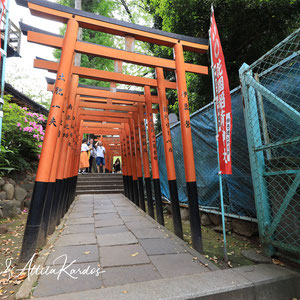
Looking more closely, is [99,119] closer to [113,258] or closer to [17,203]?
[17,203]

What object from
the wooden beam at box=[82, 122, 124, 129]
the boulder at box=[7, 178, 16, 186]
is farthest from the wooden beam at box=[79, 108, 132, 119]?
the boulder at box=[7, 178, 16, 186]

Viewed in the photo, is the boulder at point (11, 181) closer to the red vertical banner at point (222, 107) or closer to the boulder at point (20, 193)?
the boulder at point (20, 193)

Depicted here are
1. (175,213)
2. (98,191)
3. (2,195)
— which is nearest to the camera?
(175,213)

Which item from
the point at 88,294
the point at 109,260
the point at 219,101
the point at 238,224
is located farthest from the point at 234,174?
the point at 88,294

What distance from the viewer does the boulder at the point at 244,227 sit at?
13.0ft

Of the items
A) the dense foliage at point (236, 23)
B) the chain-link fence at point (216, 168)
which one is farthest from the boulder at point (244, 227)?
the dense foliage at point (236, 23)

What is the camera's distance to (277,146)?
2.64 metres

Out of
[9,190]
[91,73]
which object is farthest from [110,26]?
[9,190]

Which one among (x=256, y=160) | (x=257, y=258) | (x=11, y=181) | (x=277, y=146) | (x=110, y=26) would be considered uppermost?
(x=110, y=26)

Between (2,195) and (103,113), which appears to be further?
(103,113)

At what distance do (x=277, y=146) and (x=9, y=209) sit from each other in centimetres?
668

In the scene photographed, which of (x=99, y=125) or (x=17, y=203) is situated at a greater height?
(x=99, y=125)

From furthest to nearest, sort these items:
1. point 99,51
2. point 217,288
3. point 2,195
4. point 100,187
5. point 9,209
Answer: point 100,187 → point 2,195 → point 9,209 → point 99,51 → point 217,288

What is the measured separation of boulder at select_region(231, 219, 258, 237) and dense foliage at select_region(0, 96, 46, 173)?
6581 millimetres
